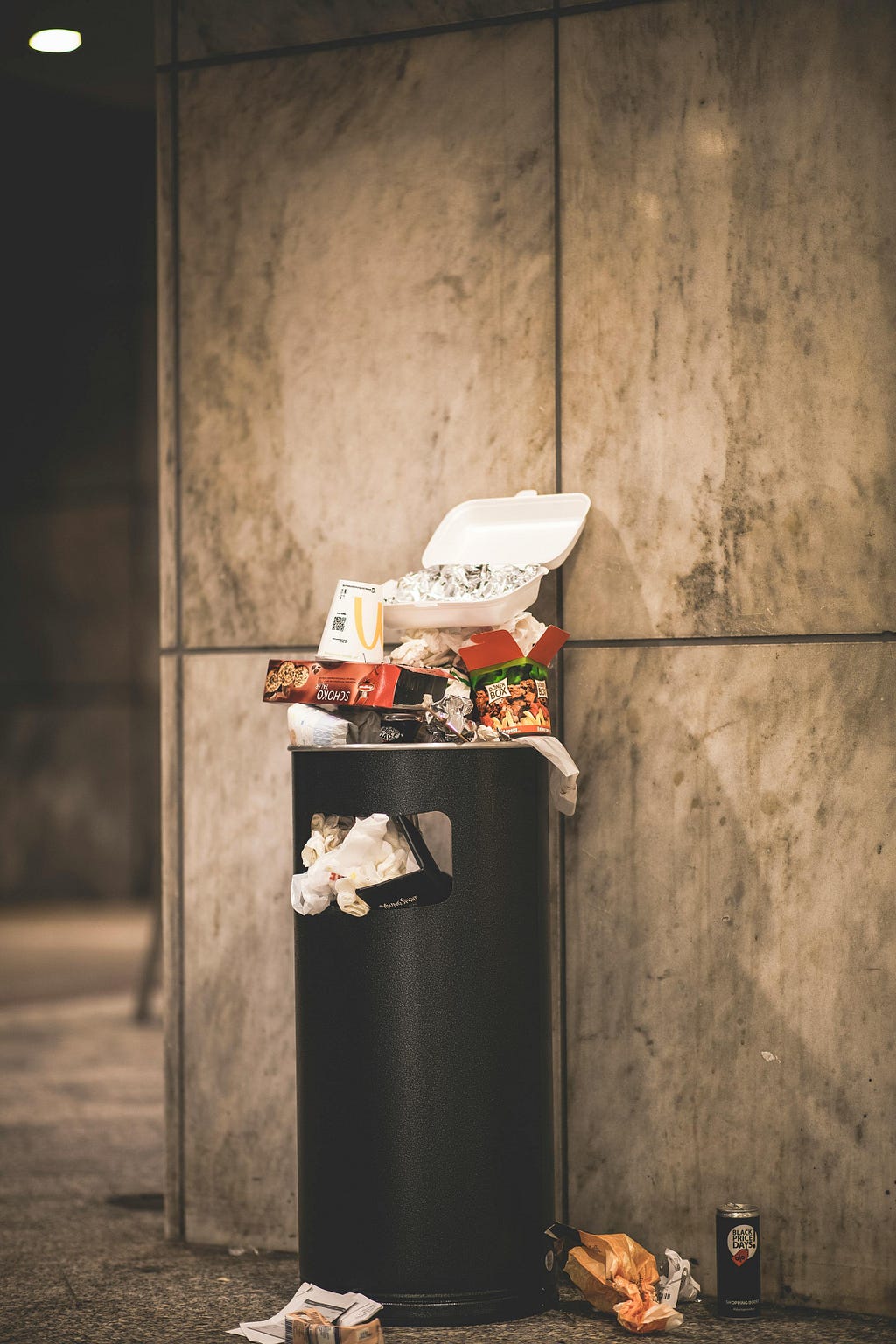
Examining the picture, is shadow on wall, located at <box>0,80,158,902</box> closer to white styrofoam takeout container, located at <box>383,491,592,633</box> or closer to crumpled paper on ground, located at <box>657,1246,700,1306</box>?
white styrofoam takeout container, located at <box>383,491,592,633</box>

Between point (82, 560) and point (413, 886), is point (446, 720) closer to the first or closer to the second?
point (413, 886)

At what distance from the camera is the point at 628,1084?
3369 mm

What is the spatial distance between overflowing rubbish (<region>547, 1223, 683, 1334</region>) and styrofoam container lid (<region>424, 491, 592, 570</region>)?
1.47 meters

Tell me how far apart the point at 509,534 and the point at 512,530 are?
1 centimetres

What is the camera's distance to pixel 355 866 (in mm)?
2930

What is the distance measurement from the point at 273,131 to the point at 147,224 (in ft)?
23.8

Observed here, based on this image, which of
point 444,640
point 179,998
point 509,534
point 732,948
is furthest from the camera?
point 179,998

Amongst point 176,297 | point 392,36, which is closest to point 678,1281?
point 176,297

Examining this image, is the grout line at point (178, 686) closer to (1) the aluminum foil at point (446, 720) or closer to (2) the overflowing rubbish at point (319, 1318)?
(2) the overflowing rubbish at point (319, 1318)

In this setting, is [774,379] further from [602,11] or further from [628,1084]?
[628,1084]

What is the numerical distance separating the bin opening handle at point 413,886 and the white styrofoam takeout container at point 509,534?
18.8 inches

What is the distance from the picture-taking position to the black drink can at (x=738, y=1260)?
3070 millimetres

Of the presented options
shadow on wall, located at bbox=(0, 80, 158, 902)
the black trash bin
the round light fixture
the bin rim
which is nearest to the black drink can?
the black trash bin

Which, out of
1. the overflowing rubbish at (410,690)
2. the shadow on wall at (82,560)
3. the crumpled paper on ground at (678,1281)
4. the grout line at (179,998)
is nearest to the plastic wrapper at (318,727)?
the overflowing rubbish at (410,690)
